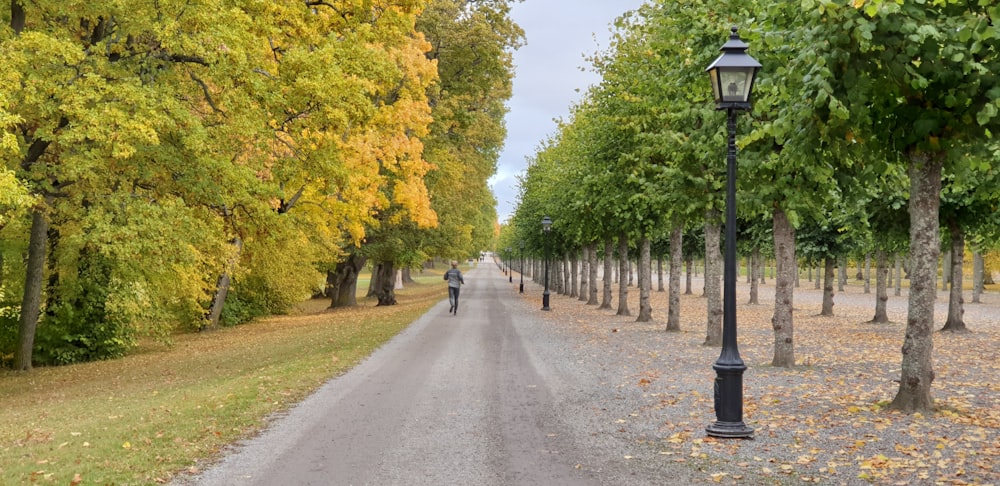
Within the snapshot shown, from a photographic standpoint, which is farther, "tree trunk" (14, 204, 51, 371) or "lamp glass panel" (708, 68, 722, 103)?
"tree trunk" (14, 204, 51, 371)

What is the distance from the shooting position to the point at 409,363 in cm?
1484

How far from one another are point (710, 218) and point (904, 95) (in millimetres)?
8823

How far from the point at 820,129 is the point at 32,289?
17.0 metres

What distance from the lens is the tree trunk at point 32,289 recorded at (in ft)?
57.0

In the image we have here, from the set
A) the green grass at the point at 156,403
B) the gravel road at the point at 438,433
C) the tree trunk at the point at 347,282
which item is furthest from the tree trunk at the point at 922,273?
the tree trunk at the point at 347,282

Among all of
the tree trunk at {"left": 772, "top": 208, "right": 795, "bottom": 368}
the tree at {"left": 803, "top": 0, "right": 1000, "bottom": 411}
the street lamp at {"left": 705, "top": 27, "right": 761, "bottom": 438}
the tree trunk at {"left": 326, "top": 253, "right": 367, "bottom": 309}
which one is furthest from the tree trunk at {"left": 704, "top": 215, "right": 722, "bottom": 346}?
the tree trunk at {"left": 326, "top": 253, "right": 367, "bottom": 309}

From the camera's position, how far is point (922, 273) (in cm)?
922

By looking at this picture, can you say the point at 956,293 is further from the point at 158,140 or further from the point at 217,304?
the point at 217,304

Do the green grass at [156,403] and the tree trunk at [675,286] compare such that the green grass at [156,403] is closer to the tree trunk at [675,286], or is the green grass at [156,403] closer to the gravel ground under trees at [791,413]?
the gravel ground under trees at [791,413]

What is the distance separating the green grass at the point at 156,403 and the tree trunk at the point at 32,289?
0.58m

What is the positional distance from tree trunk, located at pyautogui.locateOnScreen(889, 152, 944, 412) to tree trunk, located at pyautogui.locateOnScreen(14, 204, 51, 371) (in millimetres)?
15972

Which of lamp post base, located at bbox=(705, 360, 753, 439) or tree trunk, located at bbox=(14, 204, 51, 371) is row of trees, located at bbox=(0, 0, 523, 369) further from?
lamp post base, located at bbox=(705, 360, 753, 439)

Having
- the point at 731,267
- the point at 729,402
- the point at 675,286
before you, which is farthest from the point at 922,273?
the point at 675,286

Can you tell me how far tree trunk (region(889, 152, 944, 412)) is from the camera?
9.21 m
